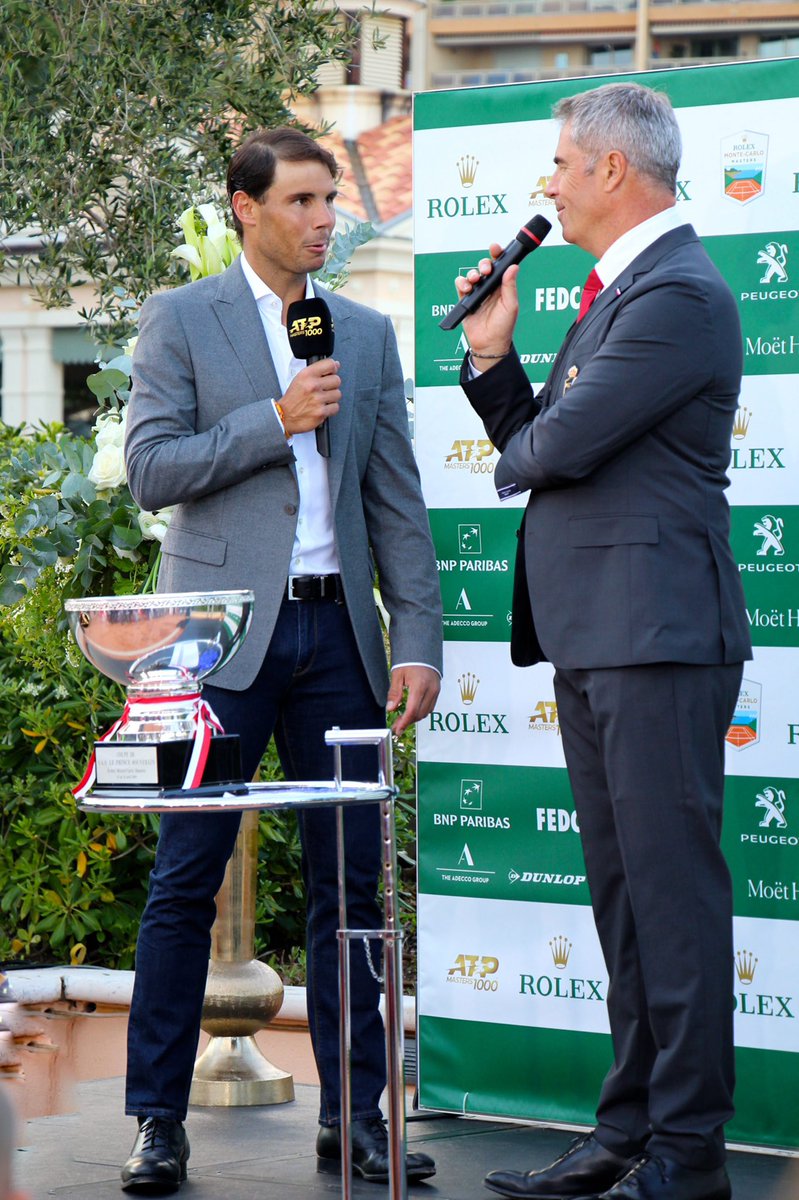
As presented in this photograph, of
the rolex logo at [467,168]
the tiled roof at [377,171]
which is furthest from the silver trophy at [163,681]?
the tiled roof at [377,171]

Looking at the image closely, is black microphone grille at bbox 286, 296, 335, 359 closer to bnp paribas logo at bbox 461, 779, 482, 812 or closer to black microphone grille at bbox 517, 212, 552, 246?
black microphone grille at bbox 517, 212, 552, 246

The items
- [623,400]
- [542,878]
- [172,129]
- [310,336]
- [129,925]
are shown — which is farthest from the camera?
[172,129]

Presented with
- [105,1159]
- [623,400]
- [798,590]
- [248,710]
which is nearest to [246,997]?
[105,1159]

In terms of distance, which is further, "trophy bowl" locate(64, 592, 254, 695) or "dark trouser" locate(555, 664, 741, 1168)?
"dark trouser" locate(555, 664, 741, 1168)

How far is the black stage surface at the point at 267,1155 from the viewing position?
314 centimetres

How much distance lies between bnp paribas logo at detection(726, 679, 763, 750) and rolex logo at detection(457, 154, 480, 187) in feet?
4.11

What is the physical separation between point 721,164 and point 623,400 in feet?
2.93

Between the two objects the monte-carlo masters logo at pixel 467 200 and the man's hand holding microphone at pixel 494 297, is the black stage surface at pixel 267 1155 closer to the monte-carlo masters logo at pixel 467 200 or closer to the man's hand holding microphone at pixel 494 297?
the man's hand holding microphone at pixel 494 297

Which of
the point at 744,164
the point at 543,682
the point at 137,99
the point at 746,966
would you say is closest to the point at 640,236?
the point at 744,164

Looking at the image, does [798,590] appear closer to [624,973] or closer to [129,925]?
[624,973]

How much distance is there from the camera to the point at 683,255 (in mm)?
2934

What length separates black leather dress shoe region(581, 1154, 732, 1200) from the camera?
2.84m

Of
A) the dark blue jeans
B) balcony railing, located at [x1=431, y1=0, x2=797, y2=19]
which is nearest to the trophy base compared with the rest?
the dark blue jeans

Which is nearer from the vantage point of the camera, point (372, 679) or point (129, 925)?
point (372, 679)
